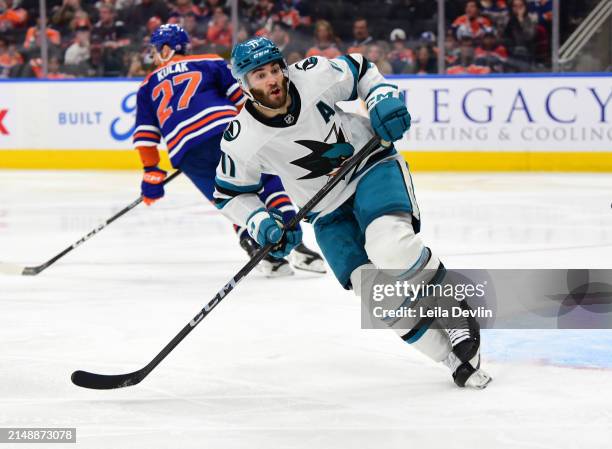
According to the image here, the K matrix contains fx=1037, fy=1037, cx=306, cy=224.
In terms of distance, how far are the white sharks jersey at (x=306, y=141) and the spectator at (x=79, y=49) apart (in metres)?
6.38

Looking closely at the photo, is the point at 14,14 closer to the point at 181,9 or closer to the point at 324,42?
the point at 181,9

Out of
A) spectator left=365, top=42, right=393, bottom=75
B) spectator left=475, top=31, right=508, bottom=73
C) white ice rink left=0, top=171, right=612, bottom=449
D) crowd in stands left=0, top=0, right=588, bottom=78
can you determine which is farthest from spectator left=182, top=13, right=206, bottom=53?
white ice rink left=0, top=171, right=612, bottom=449

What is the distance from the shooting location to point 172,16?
860cm

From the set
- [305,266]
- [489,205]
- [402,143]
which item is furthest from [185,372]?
[402,143]

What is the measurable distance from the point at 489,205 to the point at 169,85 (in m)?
2.45

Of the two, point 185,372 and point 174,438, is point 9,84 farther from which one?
point 174,438

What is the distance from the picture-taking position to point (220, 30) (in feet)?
27.7

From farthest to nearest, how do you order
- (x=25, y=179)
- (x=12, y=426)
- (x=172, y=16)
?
(x=172, y=16)
(x=25, y=179)
(x=12, y=426)

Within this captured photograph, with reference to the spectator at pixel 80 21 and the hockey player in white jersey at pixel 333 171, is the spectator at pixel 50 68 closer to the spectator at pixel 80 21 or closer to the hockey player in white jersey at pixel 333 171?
the spectator at pixel 80 21

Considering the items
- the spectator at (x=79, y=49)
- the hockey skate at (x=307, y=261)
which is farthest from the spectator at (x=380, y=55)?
the hockey skate at (x=307, y=261)

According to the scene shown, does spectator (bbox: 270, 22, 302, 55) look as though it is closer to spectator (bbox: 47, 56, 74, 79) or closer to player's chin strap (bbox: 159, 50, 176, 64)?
spectator (bbox: 47, 56, 74, 79)

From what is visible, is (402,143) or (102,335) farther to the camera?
(402,143)

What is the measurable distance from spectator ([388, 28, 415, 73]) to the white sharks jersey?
18.3 ft

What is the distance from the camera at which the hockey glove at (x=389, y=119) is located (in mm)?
2445
